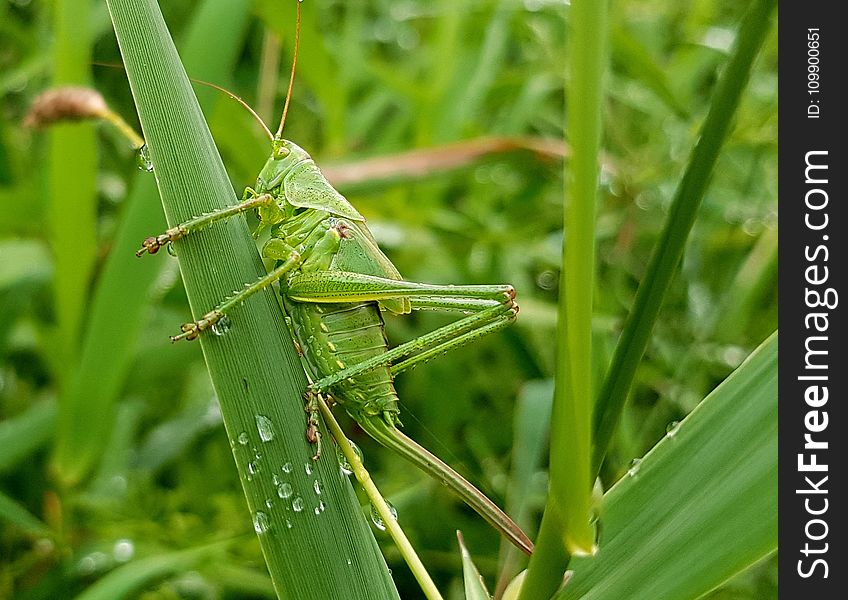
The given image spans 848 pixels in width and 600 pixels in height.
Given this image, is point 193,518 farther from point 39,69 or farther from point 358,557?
point 39,69

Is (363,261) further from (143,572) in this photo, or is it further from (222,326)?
(143,572)

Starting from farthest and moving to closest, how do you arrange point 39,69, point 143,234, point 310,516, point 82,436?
point 39,69
point 82,436
point 143,234
point 310,516

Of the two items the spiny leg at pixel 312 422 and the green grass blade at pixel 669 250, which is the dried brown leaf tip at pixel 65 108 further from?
the green grass blade at pixel 669 250

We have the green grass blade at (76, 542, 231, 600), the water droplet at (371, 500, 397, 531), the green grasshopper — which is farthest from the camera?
the green grass blade at (76, 542, 231, 600)

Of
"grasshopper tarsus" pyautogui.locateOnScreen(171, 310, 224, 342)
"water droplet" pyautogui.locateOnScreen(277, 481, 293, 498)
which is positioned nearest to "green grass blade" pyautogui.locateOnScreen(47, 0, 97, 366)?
"grasshopper tarsus" pyautogui.locateOnScreen(171, 310, 224, 342)

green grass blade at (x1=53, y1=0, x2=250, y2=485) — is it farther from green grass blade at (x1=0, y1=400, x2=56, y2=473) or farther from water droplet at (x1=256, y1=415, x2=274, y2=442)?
water droplet at (x1=256, y1=415, x2=274, y2=442)
